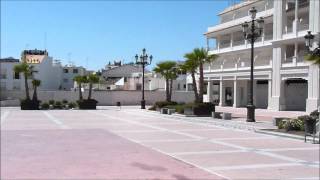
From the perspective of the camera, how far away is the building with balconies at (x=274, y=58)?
43.4 metres

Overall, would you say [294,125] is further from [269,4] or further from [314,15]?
[269,4]

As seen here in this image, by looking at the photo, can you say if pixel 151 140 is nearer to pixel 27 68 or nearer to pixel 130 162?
pixel 130 162

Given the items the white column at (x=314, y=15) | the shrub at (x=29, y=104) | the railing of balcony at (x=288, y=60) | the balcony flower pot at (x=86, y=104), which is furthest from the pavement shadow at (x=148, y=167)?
the balcony flower pot at (x=86, y=104)

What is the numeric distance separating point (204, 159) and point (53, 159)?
423 centimetres

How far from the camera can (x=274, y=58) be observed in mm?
47875

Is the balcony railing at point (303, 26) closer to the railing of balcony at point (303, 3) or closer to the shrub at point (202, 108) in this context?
the railing of balcony at point (303, 3)

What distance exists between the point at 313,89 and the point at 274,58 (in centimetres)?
718

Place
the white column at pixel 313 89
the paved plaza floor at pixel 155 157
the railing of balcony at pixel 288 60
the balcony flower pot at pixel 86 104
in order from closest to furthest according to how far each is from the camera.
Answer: the paved plaza floor at pixel 155 157 < the white column at pixel 313 89 < the railing of balcony at pixel 288 60 < the balcony flower pot at pixel 86 104

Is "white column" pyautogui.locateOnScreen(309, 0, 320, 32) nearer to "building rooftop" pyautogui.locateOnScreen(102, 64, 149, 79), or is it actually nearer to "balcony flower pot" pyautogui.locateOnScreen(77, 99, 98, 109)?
"balcony flower pot" pyautogui.locateOnScreen(77, 99, 98, 109)

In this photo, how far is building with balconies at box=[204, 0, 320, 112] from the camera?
43438mm

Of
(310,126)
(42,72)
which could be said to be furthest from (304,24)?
(42,72)

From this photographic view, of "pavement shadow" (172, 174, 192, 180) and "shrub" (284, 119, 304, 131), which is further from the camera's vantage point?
"shrub" (284, 119, 304, 131)

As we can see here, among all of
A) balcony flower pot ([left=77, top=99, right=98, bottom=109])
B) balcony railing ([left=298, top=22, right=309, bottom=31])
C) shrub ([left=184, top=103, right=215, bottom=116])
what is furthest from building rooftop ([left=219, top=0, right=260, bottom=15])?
shrub ([left=184, top=103, right=215, bottom=116])

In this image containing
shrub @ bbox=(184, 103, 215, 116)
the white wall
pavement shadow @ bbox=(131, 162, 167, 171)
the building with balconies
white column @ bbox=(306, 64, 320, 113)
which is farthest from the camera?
the white wall
